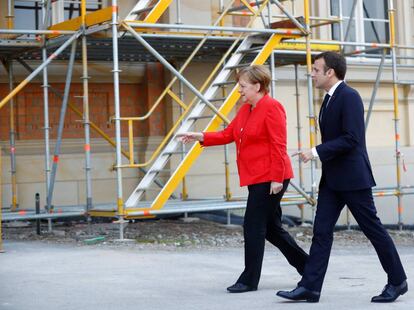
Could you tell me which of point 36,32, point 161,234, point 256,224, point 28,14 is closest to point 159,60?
point 36,32

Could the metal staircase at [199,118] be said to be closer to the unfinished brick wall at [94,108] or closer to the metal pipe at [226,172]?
the metal pipe at [226,172]

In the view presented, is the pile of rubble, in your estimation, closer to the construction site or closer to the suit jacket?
the construction site

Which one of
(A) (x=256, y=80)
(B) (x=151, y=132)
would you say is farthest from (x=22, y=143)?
(A) (x=256, y=80)

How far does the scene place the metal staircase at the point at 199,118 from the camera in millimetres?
11938

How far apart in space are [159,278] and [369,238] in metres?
2.16

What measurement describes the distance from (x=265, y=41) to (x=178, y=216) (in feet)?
9.96

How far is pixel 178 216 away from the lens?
15.0 metres

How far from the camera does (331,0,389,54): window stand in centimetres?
1728

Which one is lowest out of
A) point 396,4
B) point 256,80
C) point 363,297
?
point 363,297

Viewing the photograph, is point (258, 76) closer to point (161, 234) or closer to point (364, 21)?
point (161, 234)

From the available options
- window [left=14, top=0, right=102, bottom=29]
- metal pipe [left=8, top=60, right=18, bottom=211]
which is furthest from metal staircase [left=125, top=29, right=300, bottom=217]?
window [left=14, top=0, right=102, bottom=29]

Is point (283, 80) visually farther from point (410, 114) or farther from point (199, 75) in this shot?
point (410, 114)

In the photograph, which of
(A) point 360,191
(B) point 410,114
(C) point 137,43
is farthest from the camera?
(B) point 410,114

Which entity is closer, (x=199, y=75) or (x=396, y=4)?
(x=199, y=75)
